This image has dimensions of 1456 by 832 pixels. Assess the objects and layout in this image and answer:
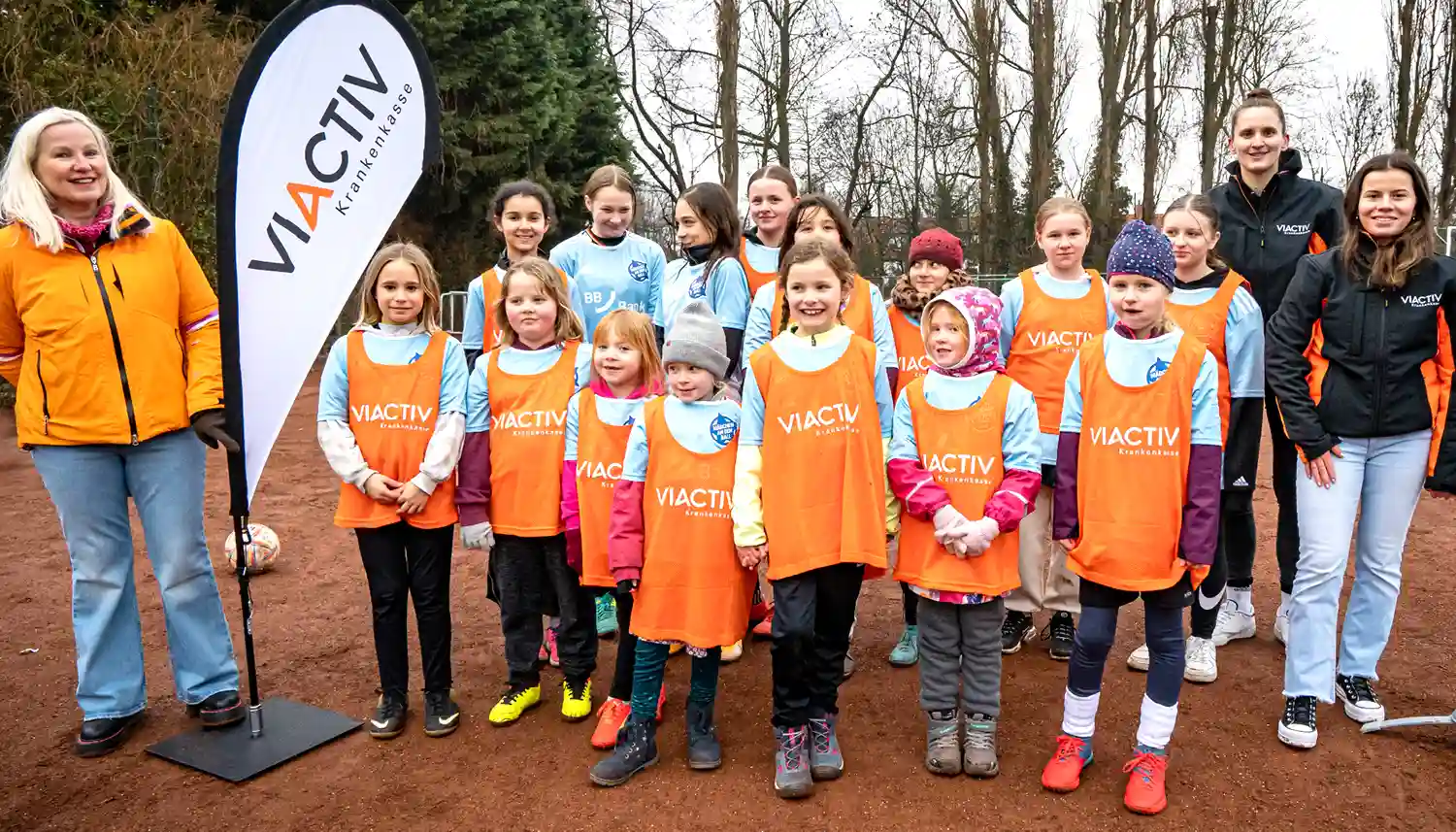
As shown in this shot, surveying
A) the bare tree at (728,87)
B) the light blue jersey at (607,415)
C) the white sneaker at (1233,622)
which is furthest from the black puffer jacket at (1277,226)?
the bare tree at (728,87)

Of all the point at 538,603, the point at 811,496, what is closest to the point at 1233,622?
the point at 811,496

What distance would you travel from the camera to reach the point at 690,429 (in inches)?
147

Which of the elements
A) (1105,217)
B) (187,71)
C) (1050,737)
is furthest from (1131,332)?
(1105,217)

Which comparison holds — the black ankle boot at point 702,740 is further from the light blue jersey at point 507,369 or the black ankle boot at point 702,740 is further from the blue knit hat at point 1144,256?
the blue knit hat at point 1144,256

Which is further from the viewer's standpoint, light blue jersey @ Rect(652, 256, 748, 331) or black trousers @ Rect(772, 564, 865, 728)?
light blue jersey @ Rect(652, 256, 748, 331)

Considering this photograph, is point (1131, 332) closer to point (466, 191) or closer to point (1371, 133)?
point (466, 191)

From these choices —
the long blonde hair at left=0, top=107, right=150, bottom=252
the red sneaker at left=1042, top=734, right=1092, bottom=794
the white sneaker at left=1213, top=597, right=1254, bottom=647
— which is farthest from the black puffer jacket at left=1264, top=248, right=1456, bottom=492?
the long blonde hair at left=0, top=107, right=150, bottom=252

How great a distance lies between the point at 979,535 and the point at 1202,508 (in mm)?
769

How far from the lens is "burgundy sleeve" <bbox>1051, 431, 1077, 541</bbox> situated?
3654 mm

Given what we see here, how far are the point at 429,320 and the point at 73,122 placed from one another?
1.52 metres

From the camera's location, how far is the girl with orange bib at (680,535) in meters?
3.68

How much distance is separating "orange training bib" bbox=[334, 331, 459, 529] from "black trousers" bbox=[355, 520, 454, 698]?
86 mm

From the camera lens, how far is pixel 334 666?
4.96 meters

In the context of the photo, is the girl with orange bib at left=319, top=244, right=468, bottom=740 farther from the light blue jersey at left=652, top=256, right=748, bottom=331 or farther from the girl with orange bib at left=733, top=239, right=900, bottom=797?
the girl with orange bib at left=733, top=239, right=900, bottom=797
